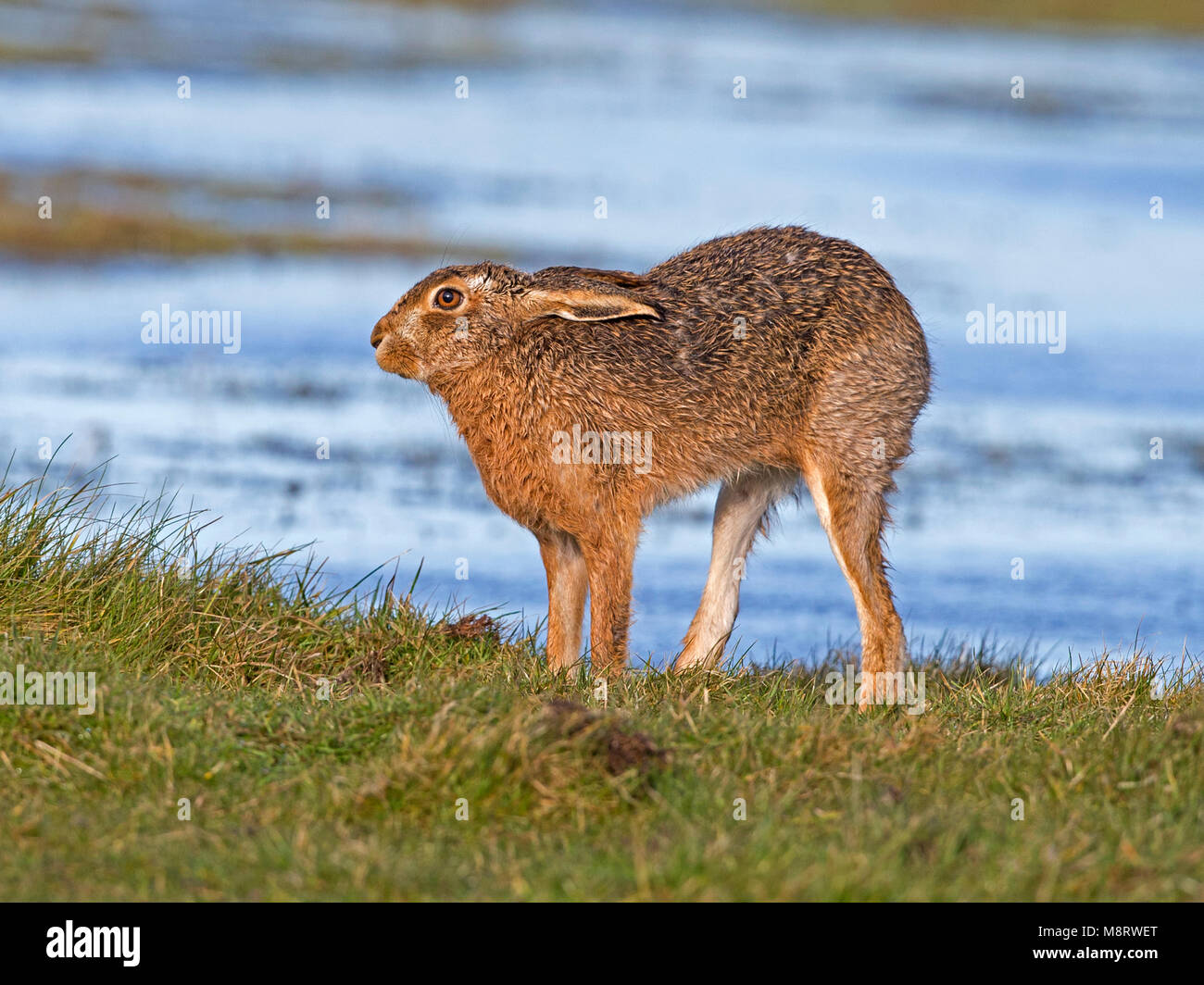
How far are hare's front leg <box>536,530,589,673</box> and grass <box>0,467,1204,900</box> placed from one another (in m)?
0.53

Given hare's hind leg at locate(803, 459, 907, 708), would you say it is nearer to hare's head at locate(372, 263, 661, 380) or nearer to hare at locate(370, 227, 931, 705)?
hare at locate(370, 227, 931, 705)

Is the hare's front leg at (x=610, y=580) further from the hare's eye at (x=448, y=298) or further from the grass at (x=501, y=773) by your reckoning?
the hare's eye at (x=448, y=298)

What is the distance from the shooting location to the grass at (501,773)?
5141 millimetres

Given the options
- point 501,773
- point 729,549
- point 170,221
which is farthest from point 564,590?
point 170,221

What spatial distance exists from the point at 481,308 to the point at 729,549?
1898 mm

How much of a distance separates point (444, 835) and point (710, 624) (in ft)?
11.7

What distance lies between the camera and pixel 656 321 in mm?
8586

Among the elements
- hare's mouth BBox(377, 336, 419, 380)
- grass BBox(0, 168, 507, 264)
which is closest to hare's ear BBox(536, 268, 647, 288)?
hare's mouth BBox(377, 336, 419, 380)

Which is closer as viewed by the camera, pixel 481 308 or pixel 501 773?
pixel 501 773

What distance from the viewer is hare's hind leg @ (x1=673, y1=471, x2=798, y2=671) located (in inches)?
353

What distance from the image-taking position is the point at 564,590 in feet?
28.1

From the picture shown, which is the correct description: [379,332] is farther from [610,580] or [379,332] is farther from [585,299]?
[610,580]

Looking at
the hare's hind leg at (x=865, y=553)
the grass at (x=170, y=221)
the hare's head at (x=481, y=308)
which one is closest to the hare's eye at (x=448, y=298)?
the hare's head at (x=481, y=308)
